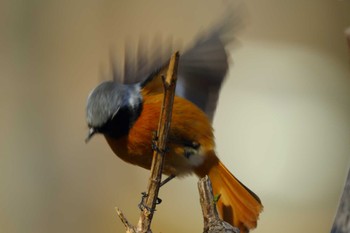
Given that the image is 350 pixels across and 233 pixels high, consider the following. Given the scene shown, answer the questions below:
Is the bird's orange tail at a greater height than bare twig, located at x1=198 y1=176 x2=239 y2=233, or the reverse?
bare twig, located at x1=198 y1=176 x2=239 y2=233

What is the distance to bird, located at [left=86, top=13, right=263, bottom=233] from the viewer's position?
0.80 metres

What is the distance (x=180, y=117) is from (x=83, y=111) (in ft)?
1.78

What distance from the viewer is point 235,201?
2.73 feet

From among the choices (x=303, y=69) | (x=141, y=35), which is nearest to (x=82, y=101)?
(x=141, y=35)

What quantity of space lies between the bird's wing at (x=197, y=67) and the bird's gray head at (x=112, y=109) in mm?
47

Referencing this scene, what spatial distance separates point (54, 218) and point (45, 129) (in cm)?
24

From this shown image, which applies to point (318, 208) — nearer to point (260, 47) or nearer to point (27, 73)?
point (260, 47)

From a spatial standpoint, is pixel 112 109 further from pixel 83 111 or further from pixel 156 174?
pixel 83 111

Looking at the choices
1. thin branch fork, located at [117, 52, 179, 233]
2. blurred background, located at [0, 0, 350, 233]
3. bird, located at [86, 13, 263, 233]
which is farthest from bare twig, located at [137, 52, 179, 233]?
blurred background, located at [0, 0, 350, 233]

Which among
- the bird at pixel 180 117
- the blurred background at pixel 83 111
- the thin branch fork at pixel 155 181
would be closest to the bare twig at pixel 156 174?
the thin branch fork at pixel 155 181

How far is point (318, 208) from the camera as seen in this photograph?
1.38 m

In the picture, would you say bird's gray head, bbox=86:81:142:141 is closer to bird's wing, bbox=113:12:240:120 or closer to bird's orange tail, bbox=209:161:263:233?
bird's wing, bbox=113:12:240:120

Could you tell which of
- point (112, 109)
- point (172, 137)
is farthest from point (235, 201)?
point (112, 109)

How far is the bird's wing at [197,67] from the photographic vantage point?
0.81 m
